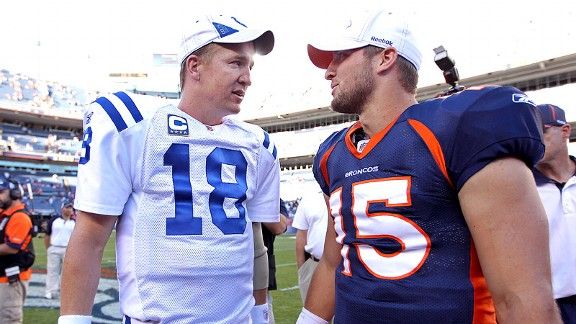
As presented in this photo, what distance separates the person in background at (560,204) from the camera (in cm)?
279

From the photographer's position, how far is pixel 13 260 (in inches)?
213

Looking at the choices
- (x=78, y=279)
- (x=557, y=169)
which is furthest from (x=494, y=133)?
(x=557, y=169)

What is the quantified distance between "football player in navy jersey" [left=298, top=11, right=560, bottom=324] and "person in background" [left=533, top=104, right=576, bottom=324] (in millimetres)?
1422

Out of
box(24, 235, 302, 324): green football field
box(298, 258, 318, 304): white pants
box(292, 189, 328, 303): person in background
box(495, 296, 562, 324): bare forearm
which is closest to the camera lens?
box(495, 296, 562, 324): bare forearm

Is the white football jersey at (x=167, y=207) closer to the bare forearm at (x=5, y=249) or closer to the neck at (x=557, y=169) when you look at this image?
the neck at (x=557, y=169)

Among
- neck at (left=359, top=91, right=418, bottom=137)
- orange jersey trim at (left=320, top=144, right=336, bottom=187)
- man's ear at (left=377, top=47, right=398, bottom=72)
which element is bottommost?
orange jersey trim at (left=320, top=144, right=336, bottom=187)

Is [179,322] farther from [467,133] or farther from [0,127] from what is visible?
[0,127]

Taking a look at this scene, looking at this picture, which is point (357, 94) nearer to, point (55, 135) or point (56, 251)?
point (56, 251)

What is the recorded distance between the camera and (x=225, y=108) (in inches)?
81.1

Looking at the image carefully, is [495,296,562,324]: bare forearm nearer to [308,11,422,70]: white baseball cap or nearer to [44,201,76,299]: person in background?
[308,11,422,70]: white baseball cap

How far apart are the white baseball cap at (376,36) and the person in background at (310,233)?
3342mm

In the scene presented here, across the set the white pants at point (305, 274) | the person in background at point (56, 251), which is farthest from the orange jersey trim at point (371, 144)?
the person in background at point (56, 251)

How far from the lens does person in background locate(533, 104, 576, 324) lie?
2791 millimetres

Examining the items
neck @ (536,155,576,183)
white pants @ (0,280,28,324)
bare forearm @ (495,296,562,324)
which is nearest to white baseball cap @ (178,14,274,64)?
bare forearm @ (495,296,562,324)
